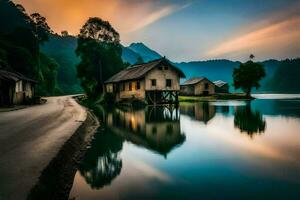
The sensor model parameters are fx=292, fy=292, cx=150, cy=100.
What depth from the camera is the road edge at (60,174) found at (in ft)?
24.4

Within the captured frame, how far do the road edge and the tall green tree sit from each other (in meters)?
47.9

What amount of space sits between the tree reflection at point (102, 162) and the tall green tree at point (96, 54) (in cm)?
4502

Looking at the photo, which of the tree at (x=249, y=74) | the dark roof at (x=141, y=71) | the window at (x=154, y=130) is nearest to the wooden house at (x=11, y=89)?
the dark roof at (x=141, y=71)

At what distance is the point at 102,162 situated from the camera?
13070 millimetres

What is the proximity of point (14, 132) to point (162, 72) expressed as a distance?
35.9 meters

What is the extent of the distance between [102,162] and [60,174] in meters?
3.26

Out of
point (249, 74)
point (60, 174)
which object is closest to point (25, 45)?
point (249, 74)

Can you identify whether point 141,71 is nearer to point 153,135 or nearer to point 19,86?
point 19,86

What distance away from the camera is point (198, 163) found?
40.3ft

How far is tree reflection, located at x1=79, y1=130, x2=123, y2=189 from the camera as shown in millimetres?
10559

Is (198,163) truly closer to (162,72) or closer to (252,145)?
(252,145)

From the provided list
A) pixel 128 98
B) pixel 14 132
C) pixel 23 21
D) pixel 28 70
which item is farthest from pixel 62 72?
pixel 14 132

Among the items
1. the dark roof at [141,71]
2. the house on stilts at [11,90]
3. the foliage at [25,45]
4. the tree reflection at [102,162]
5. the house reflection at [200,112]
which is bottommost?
the tree reflection at [102,162]

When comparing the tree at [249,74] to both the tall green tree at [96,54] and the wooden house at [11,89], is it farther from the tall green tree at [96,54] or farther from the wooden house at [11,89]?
the wooden house at [11,89]
